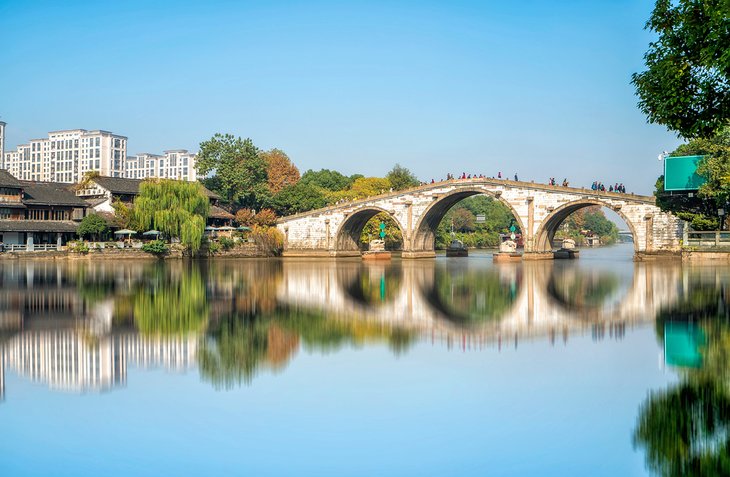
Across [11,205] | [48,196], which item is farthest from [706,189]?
[48,196]

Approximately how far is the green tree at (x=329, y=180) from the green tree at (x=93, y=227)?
3831 centimetres

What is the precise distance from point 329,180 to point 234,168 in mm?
27075

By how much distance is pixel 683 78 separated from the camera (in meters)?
15.1

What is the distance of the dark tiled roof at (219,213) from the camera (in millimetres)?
61750

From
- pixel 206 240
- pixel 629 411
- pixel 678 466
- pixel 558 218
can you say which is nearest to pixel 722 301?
pixel 629 411

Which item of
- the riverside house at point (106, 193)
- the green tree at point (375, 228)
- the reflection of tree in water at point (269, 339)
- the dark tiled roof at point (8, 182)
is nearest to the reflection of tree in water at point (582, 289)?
the reflection of tree in water at point (269, 339)

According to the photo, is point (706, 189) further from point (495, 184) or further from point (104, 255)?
point (104, 255)

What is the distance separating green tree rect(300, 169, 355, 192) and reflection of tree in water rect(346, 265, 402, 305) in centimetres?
5449

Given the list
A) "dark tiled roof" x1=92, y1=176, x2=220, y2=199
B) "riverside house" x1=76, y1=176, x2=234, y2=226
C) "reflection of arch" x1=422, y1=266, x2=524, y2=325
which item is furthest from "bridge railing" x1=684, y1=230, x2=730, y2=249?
"dark tiled roof" x1=92, y1=176, x2=220, y2=199

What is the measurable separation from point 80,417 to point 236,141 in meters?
61.2

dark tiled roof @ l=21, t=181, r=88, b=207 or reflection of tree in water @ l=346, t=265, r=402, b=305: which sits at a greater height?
dark tiled roof @ l=21, t=181, r=88, b=207

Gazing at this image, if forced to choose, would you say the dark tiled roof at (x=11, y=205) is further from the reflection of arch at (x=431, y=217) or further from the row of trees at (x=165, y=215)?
the reflection of arch at (x=431, y=217)

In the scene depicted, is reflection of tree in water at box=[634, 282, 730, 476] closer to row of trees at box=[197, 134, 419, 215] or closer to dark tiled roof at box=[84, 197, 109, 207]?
dark tiled roof at box=[84, 197, 109, 207]

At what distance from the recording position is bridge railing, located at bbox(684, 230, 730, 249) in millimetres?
40938
